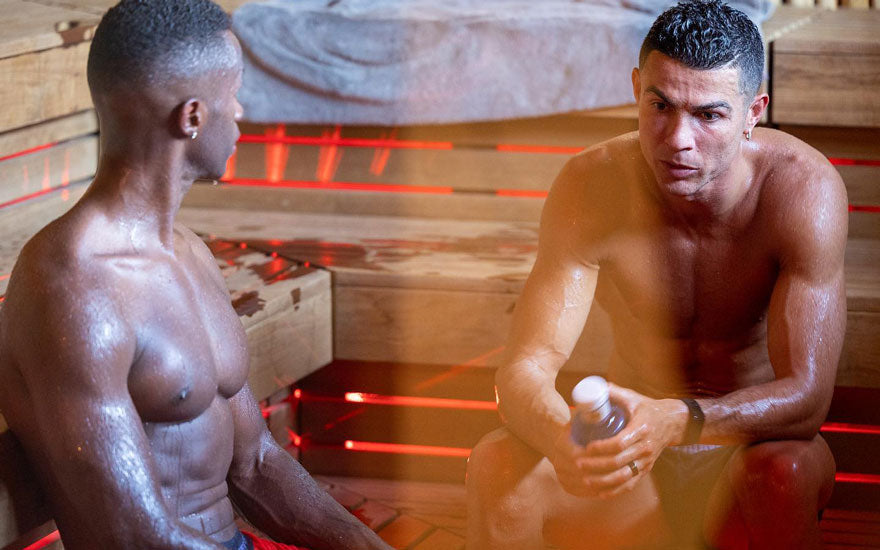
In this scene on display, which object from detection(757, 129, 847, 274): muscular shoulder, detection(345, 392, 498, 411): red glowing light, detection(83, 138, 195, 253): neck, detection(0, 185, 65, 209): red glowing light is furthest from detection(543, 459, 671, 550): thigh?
detection(0, 185, 65, 209): red glowing light

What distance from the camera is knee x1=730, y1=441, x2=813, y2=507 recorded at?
203 cm

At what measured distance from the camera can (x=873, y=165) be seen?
3.44 meters

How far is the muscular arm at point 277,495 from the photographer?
6.37 feet

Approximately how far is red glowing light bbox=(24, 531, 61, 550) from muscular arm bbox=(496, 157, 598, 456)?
3.33ft

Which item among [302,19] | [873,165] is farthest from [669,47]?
[302,19]

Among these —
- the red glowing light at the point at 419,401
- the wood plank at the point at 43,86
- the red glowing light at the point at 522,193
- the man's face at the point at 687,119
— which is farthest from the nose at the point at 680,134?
the wood plank at the point at 43,86

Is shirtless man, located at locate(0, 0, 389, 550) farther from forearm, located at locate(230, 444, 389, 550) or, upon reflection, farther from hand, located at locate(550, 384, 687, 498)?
hand, located at locate(550, 384, 687, 498)

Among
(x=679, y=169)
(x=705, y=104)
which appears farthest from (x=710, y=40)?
(x=679, y=169)

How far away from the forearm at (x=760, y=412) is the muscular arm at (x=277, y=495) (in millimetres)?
657

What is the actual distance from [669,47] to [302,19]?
77.4 inches

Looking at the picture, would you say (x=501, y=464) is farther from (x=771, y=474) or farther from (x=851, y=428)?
→ (x=851, y=428)

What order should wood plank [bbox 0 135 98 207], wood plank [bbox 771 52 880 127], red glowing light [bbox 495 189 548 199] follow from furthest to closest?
red glowing light [bbox 495 189 548 199]
wood plank [bbox 771 52 880 127]
wood plank [bbox 0 135 98 207]

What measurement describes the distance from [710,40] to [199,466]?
45.8 inches

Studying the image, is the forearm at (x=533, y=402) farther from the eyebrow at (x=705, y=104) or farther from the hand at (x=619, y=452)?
the eyebrow at (x=705, y=104)
